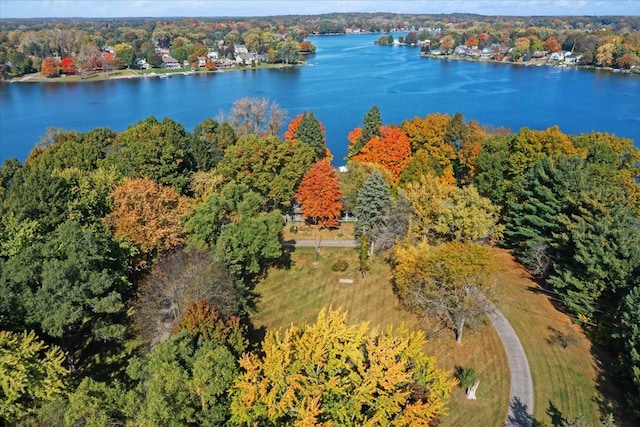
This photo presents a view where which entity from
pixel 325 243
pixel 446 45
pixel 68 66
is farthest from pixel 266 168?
pixel 446 45

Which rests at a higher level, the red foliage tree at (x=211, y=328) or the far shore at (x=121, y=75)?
the far shore at (x=121, y=75)

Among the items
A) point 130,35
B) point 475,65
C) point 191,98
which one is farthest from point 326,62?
point 130,35

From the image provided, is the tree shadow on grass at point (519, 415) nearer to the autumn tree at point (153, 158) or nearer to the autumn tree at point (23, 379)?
the autumn tree at point (23, 379)

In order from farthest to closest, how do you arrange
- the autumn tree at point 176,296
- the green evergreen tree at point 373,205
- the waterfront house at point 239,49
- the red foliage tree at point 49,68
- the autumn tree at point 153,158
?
the waterfront house at point 239,49
the red foliage tree at point 49,68
the autumn tree at point 153,158
the green evergreen tree at point 373,205
the autumn tree at point 176,296

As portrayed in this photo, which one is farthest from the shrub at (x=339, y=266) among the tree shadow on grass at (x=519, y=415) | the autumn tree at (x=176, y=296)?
the tree shadow on grass at (x=519, y=415)

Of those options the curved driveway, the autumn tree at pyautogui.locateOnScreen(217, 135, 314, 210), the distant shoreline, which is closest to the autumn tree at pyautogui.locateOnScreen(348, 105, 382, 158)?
the autumn tree at pyautogui.locateOnScreen(217, 135, 314, 210)

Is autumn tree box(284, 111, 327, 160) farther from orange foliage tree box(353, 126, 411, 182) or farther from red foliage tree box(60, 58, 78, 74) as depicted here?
red foliage tree box(60, 58, 78, 74)

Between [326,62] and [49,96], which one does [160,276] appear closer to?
[49,96]
